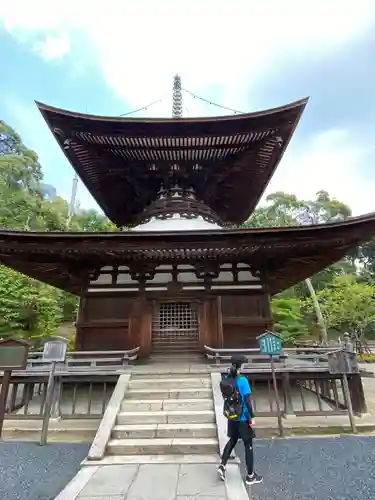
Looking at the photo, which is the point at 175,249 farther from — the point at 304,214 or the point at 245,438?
the point at 304,214

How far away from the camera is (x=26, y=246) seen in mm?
7199

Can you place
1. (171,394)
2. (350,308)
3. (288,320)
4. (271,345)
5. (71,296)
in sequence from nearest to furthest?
(271,345)
(171,394)
(288,320)
(350,308)
(71,296)

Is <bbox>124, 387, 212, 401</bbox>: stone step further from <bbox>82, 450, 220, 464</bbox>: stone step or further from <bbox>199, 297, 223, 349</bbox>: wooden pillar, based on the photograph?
<bbox>199, 297, 223, 349</bbox>: wooden pillar

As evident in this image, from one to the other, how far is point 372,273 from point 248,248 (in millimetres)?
38571

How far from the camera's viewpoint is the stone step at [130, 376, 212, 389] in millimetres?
6516

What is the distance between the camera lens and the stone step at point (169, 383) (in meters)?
6.52

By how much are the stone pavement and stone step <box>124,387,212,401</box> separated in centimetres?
181

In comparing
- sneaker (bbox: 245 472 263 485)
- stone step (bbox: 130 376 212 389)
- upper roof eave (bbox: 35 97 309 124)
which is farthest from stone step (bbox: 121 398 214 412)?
upper roof eave (bbox: 35 97 309 124)

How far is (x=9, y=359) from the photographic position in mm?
5711

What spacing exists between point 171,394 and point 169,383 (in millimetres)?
357

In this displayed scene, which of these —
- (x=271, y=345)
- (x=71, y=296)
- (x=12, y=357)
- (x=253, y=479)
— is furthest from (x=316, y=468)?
(x=71, y=296)

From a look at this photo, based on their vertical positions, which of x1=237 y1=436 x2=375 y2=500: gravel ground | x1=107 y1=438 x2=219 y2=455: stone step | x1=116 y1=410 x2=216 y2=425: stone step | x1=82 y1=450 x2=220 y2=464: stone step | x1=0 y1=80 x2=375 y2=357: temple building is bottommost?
x1=237 y1=436 x2=375 y2=500: gravel ground

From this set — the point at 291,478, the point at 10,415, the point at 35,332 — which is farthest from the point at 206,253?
the point at 35,332

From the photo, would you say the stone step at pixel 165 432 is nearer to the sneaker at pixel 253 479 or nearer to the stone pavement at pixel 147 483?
the stone pavement at pixel 147 483
